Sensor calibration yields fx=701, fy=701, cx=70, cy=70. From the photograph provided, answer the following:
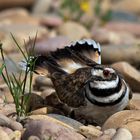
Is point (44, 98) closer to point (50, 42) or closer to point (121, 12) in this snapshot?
point (50, 42)

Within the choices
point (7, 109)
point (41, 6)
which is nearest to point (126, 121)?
point (7, 109)

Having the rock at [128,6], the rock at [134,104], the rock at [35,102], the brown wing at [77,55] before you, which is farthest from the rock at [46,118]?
the rock at [128,6]

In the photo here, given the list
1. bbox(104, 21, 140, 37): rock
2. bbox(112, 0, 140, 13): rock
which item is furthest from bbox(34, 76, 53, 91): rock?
bbox(112, 0, 140, 13): rock

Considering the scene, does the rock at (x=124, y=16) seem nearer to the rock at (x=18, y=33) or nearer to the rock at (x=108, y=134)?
the rock at (x=18, y=33)

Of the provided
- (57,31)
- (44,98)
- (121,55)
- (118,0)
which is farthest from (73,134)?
(118,0)

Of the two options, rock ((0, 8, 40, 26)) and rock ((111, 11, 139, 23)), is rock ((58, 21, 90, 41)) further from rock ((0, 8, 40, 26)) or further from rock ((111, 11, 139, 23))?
rock ((111, 11, 139, 23))

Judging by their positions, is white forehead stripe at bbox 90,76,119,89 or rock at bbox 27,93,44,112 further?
rock at bbox 27,93,44,112
